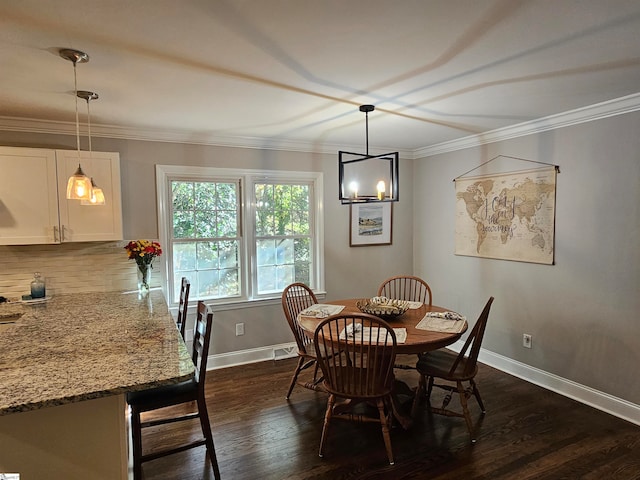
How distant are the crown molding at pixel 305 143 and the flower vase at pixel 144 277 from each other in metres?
1.17

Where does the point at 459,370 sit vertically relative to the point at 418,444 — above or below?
above

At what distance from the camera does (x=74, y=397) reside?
1.34 m

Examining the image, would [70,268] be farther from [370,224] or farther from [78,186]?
[370,224]

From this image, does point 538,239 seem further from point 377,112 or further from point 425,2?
point 425,2

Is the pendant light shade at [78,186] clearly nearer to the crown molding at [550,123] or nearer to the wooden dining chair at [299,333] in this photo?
the wooden dining chair at [299,333]

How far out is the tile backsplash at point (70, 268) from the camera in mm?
3074

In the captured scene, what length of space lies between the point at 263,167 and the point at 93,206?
1620 mm

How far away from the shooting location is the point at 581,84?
243 cm

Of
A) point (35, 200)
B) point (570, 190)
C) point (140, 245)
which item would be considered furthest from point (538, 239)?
point (35, 200)

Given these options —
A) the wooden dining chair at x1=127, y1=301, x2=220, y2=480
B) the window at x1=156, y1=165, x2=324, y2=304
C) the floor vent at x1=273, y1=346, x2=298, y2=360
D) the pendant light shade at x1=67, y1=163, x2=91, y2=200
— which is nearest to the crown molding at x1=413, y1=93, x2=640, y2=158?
the window at x1=156, y1=165, x2=324, y2=304

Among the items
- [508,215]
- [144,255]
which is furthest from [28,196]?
[508,215]

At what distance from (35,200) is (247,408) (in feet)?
7.53

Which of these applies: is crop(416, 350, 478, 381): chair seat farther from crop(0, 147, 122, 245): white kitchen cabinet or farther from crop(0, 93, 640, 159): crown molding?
crop(0, 147, 122, 245): white kitchen cabinet

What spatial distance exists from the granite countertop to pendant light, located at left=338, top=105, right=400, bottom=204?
151 cm
